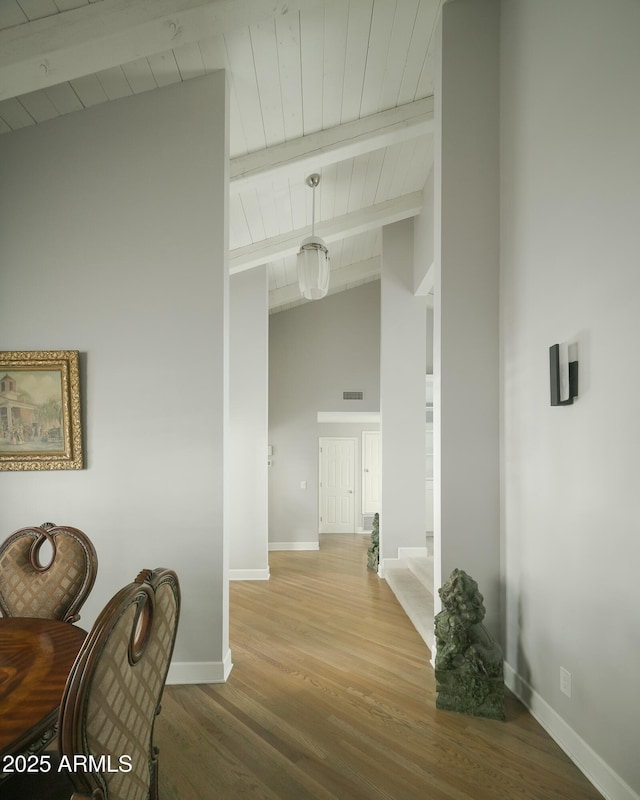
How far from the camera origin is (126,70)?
9.55 feet

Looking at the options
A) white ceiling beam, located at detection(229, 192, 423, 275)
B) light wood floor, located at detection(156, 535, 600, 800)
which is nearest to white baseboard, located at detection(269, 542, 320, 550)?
light wood floor, located at detection(156, 535, 600, 800)

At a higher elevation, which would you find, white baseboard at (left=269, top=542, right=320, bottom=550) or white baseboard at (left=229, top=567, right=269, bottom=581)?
white baseboard at (left=229, top=567, right=269, bottom=581)

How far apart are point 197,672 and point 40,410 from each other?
1.79 m

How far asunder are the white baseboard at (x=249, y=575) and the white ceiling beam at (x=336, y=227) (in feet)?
10.7

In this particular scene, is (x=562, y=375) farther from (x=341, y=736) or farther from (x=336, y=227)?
(x=336, y=227)

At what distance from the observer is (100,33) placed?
2361mm

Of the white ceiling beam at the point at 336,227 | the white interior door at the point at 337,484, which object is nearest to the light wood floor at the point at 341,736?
the white ceiling beam at the point at 336,227

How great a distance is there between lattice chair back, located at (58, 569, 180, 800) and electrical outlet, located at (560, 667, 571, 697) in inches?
72.1

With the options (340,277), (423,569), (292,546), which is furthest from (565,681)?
(340,277)

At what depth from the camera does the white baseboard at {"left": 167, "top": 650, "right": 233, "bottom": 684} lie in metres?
Result: 2.92

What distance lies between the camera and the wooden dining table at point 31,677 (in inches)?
46.2

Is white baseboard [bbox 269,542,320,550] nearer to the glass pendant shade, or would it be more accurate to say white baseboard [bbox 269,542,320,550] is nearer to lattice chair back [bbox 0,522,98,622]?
the glass pendant shade

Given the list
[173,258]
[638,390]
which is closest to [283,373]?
[173,258]

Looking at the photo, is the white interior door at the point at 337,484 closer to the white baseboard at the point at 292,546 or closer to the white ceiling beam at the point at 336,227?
the white baseboard at the point at 292,546
